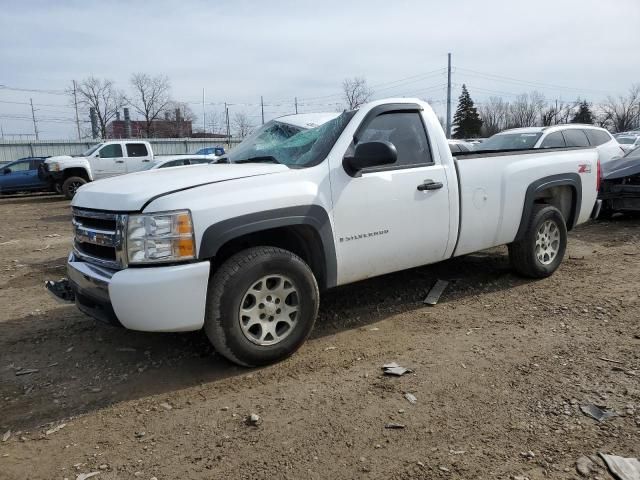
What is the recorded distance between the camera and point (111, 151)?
19703 mm

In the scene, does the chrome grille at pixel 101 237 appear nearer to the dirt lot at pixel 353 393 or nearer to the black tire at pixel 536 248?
the dirt lot at pixel 353 393

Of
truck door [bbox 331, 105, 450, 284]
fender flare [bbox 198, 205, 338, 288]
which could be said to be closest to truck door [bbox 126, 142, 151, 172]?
truck door [bbox 331, 105, 450, 284]

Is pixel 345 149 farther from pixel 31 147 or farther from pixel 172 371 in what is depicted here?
pixel 31 147

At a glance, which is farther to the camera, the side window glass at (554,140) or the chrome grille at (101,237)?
the side window glass at (554,140)

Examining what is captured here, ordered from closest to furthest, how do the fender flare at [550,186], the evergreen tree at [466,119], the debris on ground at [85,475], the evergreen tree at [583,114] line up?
the debris on ground at [85,475] → the fender flare at [550,186] → the evergreen tree at [466,119] → the evergreen tree at [583,114]

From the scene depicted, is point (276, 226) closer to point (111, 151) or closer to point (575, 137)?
point (575, 137)

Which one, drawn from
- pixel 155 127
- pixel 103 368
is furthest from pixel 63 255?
pixel 155 127

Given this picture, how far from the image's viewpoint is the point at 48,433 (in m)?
3.02

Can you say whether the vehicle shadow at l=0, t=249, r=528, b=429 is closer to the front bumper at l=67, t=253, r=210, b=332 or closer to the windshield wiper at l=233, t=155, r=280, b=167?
the front bumper at l=67, t=253, r=210, b=332

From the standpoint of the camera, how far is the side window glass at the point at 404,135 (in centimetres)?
439

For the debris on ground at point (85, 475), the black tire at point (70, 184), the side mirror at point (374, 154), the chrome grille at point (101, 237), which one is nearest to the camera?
the debris on ground at point (85, 475)

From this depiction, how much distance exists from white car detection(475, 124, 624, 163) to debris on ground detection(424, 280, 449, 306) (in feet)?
16.9

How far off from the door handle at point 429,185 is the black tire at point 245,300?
1286 mm

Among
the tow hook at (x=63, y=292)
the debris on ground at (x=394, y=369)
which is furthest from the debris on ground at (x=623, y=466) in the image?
the tow hook at (x=63, y=292)
